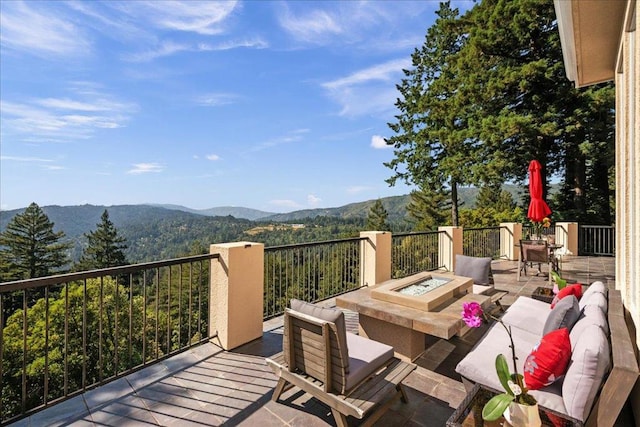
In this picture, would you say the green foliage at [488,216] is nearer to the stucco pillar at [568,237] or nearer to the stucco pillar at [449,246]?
the stucco pillar at [568,237]

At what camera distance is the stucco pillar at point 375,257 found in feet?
19.7

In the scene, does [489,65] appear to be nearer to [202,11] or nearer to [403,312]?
[202,11]

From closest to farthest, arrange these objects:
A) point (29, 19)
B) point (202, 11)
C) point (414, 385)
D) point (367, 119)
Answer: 1. point (414, 385)
2. point (202, 11)
3. point (29, 19)
4. point (367, 119)

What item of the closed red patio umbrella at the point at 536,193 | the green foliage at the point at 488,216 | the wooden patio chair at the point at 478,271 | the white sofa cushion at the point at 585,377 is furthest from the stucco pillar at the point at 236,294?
the green foliage at the point at 488,216

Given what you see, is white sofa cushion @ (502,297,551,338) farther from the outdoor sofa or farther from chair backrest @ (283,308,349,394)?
chair backrest @ (283,308,349,394)

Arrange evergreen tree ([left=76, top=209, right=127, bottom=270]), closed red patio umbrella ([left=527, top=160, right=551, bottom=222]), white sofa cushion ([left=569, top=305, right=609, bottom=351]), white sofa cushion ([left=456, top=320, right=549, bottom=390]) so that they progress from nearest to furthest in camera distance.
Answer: white sofa cushion ([left=569, top=305, right=609, bottom=351]) < white sofa cushion ([left=456, top=320, right=549, bottom=390]) < closed red patio umbrella ([left=527, top=160, right=551, bottom=222]) < evergreen tree ([left=76, top=209, right=127, bottom=270])

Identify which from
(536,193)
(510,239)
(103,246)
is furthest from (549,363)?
(103,246)

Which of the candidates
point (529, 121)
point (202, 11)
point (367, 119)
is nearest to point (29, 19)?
point (202, 11)

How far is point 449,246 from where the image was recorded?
801 cm

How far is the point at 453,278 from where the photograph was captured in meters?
4.17

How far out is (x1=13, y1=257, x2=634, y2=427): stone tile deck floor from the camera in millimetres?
2287

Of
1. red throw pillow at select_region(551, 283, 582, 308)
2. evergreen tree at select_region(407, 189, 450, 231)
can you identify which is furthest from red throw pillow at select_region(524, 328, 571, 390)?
evergreen tree at select_region(407, 189, 450, 231)

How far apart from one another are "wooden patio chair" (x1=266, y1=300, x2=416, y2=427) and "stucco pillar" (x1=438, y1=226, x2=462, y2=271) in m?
6.13

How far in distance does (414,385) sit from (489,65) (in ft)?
51.2
